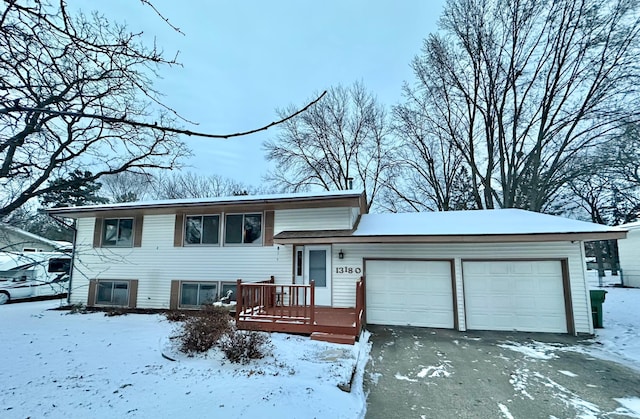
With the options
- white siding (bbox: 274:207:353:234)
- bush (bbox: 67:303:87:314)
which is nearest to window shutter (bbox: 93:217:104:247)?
bush (bbox: 67:303:87:314)

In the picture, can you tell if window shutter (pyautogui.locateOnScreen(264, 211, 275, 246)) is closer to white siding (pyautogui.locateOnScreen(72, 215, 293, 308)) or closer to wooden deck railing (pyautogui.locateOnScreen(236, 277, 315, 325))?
white siding (pyautogui.locateOnScreen(72, 215, 293, 308))

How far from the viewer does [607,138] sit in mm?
14312

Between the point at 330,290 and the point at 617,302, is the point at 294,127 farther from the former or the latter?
the point at 617,302

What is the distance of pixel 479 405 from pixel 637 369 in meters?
3.92

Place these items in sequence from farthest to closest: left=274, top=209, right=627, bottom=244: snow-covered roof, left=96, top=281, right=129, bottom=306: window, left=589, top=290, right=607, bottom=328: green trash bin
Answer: left=96, top=281, right=129, bottom=306: window
left=589, top=290, right=607, bottom=328: green trash bin
left=274, top=209, right=627, bottom=244: snow-covered roof

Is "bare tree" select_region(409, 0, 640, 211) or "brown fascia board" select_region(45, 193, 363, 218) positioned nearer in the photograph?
"brown fascia board" select_region(45, 193, 363, 218)

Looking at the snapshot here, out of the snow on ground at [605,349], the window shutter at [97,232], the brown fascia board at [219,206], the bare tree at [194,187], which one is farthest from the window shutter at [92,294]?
the bare tree at [194,187]

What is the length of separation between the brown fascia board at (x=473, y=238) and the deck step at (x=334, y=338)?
2.63 m

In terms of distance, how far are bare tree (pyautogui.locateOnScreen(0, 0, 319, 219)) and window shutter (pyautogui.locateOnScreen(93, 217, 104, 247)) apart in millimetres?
7646

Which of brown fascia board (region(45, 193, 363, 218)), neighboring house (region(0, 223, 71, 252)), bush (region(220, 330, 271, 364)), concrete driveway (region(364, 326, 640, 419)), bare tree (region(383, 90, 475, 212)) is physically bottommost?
concrete driveway (region(364, 326, 640, 419))

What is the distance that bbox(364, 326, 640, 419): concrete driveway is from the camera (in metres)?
4.18

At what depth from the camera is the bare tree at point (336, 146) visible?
→ 20.4 metres

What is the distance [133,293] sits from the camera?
10531 millimetres

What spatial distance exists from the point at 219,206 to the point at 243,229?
1108mm
